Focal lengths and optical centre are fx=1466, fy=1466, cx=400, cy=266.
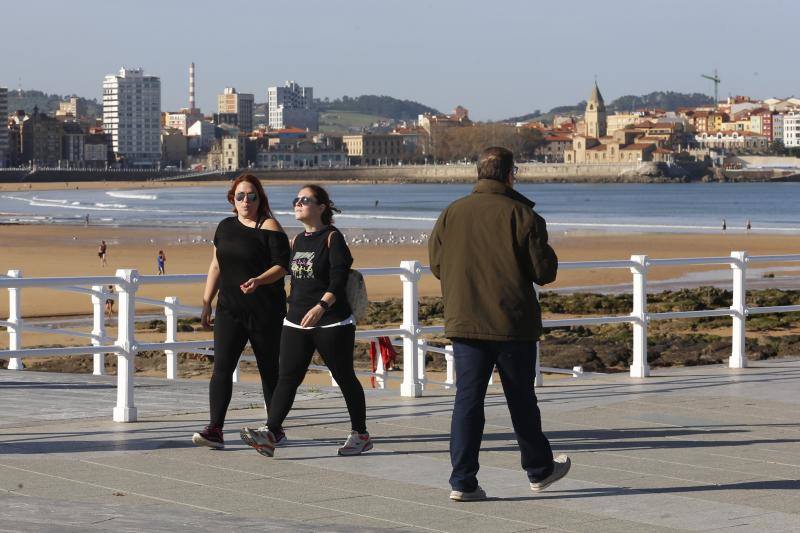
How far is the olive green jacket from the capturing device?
6.57m

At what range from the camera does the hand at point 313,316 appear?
761 centimetres

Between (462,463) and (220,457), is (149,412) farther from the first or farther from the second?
(462,463)

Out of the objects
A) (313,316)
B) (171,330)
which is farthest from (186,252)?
(313,316)

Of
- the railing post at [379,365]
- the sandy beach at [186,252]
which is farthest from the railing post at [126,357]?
the sandy beach at [186,252]

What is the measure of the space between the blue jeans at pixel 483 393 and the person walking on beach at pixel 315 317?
1079 millimetres

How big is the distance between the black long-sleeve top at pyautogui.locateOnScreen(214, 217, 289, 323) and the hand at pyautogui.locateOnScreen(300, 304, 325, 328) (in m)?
0.40

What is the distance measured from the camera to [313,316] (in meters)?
7.62

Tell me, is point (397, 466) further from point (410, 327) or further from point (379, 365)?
point (379, 365)

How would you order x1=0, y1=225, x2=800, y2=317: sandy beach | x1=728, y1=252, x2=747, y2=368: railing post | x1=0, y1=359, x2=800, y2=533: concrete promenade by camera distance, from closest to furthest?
x1=0, y1=359, x2=800, y2=533: concrete promenade < x1=728, y1=252, x2=747, y2=368: railing post < x1=0, y1=225, x2=800, y2=317: sandy beach

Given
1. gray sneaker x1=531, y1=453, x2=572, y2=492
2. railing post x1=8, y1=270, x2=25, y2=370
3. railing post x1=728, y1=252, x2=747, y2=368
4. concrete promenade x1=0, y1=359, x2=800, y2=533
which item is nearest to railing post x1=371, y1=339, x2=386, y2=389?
concrete promenade x1=0, y1=359, x2=800, y2=533

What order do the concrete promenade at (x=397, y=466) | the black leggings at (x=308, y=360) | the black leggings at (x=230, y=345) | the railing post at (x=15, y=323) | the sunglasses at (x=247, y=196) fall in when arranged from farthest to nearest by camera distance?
the railing post at (x=15, y=323) < the black leggings at (x=230, y=345) < the sunglasses at (x=247, y=196) < the black leggings at (x=308, y=360) < the concrete promenade at (x=397, y=466)

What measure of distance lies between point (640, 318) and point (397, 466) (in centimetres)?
450

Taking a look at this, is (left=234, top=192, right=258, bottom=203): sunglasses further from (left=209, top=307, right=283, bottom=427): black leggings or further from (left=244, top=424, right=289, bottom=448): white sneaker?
(left=244, top=424, right=289, bottom=448): white sneaker

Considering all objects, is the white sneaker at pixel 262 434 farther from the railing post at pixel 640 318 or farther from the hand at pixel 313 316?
the railing post at pixel 640 318
